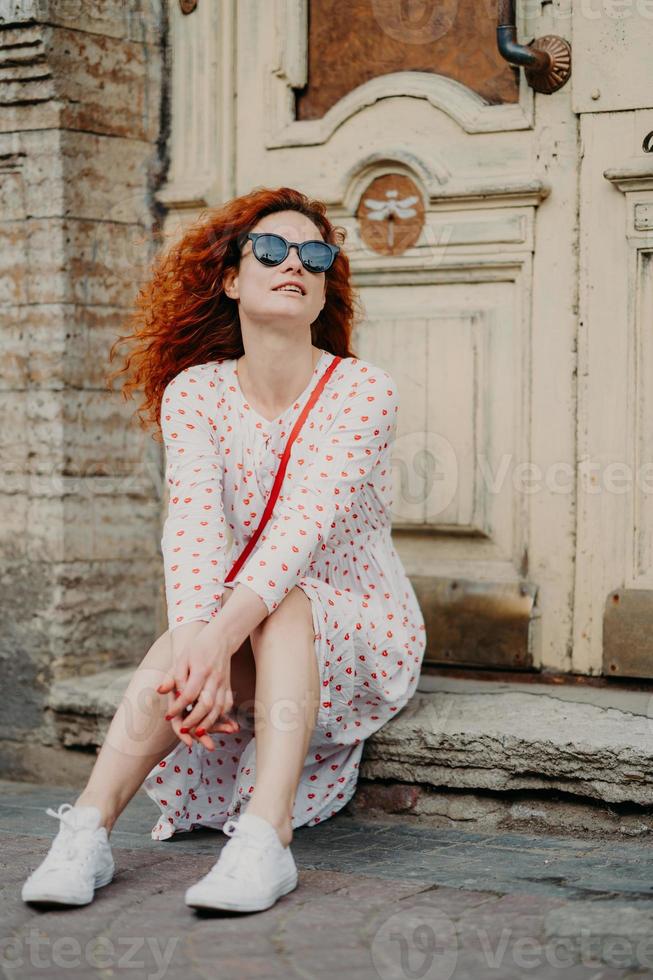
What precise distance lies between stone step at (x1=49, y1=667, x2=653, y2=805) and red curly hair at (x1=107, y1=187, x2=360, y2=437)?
107 cm

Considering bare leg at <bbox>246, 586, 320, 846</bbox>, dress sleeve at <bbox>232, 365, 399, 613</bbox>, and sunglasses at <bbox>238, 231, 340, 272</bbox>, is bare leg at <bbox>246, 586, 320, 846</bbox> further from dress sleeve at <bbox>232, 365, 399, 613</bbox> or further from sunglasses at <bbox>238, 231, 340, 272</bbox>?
sunglasses at <bbox>238, 231, 340, 272</bbox>

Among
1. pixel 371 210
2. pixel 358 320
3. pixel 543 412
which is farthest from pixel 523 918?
pixel 371 210

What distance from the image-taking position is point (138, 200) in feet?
14.4

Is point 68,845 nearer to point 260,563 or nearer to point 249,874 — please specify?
point 249,874

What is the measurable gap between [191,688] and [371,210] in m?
1.92

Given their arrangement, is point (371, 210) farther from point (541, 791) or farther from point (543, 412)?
point (541, 791)

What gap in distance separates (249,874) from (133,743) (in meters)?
0.50

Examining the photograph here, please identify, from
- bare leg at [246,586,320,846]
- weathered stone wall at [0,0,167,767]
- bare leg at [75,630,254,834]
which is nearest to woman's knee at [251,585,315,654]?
bare leg at [246,586,320,846]

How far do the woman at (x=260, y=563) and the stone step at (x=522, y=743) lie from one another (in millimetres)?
100

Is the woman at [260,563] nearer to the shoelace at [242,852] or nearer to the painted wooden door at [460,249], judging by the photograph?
the shoelace at [242,852]

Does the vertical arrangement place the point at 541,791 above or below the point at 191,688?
below

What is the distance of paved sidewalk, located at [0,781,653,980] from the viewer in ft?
7.78

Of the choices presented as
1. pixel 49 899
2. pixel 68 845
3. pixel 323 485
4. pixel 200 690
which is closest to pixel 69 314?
pixel 323 485

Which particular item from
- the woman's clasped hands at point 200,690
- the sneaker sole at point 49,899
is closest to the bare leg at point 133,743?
the woman's clasped hands at point 200,690
